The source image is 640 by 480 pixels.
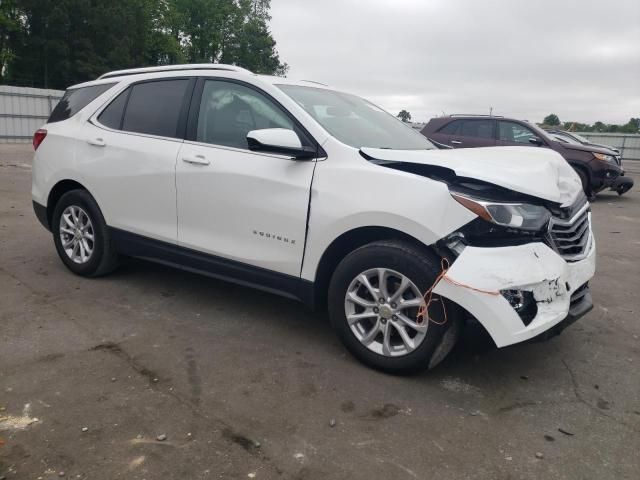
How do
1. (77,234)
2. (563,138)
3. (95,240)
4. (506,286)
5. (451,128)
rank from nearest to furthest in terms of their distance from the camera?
(506,286) → (95,240) → (77,234) → (451,128) → (563,138)

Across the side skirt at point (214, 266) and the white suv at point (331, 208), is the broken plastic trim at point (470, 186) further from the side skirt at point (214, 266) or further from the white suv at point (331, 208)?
the side skirt at point (214, 266)

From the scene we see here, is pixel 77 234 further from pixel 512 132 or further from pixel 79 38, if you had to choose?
pixel 79 38

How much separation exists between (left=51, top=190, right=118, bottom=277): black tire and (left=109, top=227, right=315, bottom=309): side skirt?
0.12 m

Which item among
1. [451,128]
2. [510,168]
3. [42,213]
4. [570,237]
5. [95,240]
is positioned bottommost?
[95,240]

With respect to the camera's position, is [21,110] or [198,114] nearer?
[198,114]

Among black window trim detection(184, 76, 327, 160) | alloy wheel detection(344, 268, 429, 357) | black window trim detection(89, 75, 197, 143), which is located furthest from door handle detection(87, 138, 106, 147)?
alloy wheel detection(344, 268, 429, 357)

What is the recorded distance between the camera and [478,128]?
38.0 ft

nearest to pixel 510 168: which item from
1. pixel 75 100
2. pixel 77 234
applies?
pixel 77 234

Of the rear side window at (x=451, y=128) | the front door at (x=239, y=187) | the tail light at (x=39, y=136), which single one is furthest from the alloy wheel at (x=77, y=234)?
the rear side window at (x=451, y=128)

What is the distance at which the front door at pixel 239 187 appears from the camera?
3.51 meters

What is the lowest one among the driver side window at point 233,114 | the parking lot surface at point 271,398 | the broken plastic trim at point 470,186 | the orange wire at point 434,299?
the parking lot surface at point 271,398

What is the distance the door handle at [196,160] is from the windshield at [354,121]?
28.9 inches

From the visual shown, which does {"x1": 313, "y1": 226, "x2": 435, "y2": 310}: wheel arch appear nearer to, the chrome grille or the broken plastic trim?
the broken plastic trim

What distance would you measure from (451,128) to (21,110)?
723 inches
